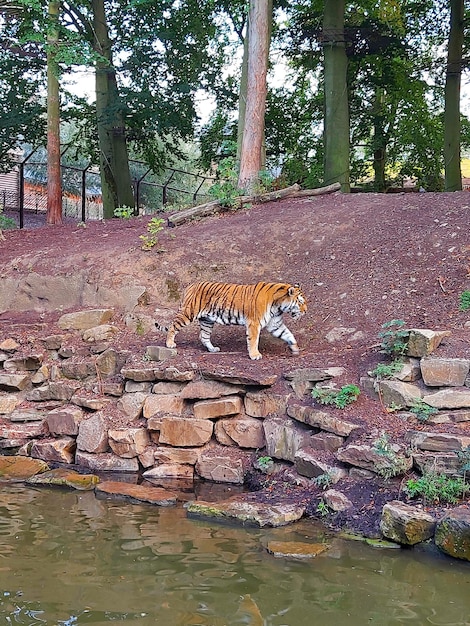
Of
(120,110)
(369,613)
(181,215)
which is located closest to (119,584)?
(369,613)

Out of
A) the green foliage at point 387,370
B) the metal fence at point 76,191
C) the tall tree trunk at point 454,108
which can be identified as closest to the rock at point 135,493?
the green foliage at point 387,370

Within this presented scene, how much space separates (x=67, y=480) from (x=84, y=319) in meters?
3.50

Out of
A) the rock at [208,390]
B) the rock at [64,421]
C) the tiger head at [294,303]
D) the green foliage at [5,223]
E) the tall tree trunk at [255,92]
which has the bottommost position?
the rock at [64,421]

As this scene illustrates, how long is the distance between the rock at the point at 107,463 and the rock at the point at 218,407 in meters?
0.96

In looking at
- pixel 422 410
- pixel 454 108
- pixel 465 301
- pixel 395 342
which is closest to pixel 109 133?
pixel 454 108

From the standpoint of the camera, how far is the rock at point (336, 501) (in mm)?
5816

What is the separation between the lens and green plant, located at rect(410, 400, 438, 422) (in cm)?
633

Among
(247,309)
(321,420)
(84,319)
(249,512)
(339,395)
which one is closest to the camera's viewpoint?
(249,512)

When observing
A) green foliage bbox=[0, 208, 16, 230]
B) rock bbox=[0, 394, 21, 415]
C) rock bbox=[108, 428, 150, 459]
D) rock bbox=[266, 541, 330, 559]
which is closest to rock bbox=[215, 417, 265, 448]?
rock bbox=[108, 428, 150, 459]

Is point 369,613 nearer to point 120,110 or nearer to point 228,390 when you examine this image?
point 228,390

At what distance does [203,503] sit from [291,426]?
1.53m

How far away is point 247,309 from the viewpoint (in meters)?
8.32

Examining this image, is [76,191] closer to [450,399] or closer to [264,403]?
[264,403]

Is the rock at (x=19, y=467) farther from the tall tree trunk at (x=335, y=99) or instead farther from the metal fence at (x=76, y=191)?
the tall tree trunk at (x=335, y=99)
